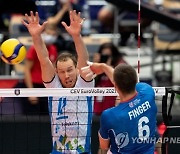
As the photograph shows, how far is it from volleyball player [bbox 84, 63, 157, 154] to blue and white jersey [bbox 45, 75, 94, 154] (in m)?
0.82

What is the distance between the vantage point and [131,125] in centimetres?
615

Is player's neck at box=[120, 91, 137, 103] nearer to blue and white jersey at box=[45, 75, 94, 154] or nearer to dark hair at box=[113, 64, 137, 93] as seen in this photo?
dark hair at box=[113, 64, 137, 93]

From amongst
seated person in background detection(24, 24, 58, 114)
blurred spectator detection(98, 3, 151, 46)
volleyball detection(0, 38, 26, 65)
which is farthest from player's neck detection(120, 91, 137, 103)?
blurred spectator detection(98, 3, 151, 46)

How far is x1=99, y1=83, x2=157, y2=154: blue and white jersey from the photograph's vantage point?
6125 mm

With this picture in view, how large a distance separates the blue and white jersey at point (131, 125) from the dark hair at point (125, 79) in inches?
5.3

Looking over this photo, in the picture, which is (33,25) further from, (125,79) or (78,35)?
(125,79)

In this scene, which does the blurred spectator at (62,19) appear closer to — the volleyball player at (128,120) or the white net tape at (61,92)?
the white net tape at (61,92)

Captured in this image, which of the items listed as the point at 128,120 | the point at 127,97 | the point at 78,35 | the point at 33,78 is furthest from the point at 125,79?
the point at 33,78

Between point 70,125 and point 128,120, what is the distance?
3.66ft

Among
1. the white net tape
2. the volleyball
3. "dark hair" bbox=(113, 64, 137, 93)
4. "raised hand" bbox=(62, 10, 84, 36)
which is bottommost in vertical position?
the white net tape

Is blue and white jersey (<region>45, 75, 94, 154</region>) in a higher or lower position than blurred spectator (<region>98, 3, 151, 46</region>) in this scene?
lower

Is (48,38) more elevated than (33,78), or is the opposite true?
(48,38)

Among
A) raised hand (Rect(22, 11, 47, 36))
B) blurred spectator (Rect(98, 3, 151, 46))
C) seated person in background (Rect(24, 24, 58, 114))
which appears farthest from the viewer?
blurred spectator (Rect(98, 3, 151, 46))

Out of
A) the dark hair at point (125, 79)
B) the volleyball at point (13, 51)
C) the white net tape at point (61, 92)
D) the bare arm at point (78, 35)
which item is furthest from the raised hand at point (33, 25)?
the dark hair at point (125, 79)
